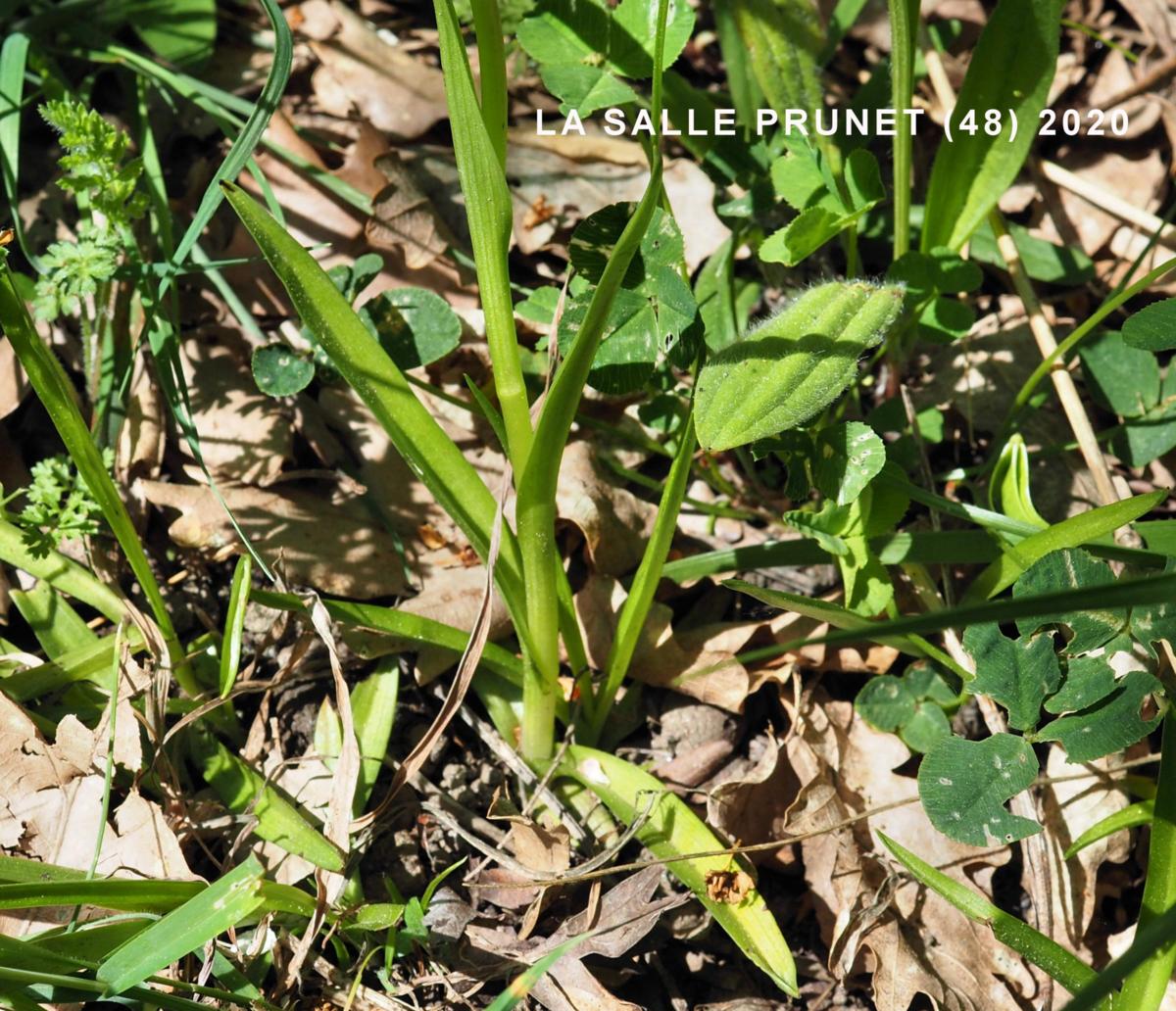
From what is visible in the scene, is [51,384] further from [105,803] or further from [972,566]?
[972,566]

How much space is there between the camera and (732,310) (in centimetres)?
189

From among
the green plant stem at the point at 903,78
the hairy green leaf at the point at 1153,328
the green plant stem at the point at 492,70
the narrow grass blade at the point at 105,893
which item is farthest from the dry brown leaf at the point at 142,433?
the hairy green leaf at the point at 1153,328

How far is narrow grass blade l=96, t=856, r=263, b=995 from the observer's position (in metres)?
1.21

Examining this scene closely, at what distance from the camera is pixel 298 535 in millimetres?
1810

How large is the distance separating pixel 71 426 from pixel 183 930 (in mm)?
694

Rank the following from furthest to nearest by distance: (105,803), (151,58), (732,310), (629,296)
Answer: (151,58) → (732,310) → (629,296) → (105,803)

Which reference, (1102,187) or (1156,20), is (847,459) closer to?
(1102,187)

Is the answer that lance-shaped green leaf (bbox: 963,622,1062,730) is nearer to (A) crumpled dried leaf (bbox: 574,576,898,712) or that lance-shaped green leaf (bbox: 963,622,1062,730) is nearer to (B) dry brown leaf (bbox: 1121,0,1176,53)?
(A) crumpled dried leaf (bbox: 574,576,898,712)

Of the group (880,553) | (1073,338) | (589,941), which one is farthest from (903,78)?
(589,941)

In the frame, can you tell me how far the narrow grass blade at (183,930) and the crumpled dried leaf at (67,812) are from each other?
0.78ft

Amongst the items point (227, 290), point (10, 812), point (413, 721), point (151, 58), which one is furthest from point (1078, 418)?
point (151, 58)

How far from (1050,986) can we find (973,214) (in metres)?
1.31

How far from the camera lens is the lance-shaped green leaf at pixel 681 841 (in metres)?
1.47

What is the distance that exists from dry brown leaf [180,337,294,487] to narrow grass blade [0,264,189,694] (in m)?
0.28
